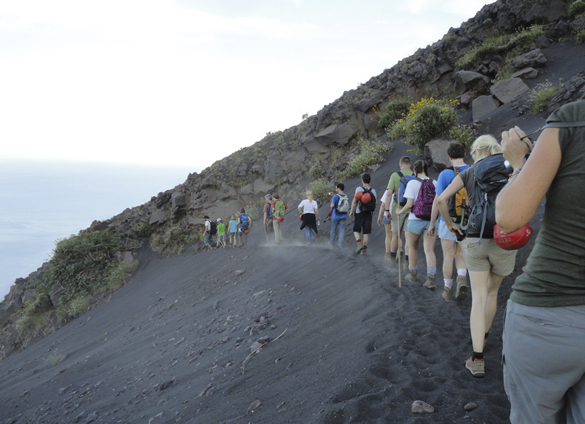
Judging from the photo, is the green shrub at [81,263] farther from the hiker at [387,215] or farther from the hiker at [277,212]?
the hiker at [387,215]

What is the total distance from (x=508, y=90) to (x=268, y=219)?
422 inches

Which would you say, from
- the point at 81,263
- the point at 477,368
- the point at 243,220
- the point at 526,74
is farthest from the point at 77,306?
the point at 526,74

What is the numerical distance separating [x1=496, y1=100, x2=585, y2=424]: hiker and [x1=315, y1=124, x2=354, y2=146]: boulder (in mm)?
20202

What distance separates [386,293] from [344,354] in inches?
68.8

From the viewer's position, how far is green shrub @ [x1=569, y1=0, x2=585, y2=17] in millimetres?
16208

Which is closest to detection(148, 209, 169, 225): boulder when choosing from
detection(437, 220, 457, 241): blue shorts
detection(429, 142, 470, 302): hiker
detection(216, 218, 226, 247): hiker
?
detection(216, 218, 226, 247): hiker

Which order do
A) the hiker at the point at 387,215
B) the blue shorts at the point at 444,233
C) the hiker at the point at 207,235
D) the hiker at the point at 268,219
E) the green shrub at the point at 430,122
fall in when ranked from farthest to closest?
the hiker at the point at 207,235
the hiker at the point at 268,219
the green shrub at the point at 430,122
the hiker at the point at 387,215
the blue shorts at the point at 444,233

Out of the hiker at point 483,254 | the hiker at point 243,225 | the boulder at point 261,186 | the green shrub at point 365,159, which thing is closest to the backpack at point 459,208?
the hiker at point 483,254

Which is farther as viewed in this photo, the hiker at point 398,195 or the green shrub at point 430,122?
the green shrub at point 430,122

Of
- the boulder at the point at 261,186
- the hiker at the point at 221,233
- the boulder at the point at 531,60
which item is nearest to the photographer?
the boulder at the point at 531,60

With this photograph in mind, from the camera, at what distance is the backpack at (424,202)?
5.21 m

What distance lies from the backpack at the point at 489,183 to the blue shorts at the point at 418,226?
2.30 meters

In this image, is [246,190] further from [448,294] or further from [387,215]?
[448,294]

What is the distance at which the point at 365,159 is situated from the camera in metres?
16.1
